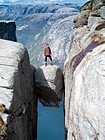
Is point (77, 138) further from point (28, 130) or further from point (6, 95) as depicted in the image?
point (28, 130)

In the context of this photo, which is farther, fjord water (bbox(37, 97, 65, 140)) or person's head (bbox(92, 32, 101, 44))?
fjord water (bbox(37, 97, 65, 140))

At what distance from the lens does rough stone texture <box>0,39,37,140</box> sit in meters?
22.9

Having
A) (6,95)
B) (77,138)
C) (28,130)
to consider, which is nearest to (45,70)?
(28,130)

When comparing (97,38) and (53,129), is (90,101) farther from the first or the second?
(53,129)

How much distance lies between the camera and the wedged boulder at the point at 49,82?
32.0 m

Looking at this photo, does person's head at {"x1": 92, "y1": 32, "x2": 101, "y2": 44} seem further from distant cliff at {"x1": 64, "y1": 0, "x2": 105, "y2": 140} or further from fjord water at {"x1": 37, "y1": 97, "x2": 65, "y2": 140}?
fjord water at {"x1": 37, "y1": 97, "x2": 65, "y2": 140}

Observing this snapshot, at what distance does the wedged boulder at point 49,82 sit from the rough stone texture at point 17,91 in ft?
2.58

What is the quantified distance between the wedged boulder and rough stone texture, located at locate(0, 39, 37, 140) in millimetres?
788

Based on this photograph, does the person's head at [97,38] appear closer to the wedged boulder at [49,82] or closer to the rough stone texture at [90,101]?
the rough stone texture at [90,101]

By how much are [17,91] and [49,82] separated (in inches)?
283

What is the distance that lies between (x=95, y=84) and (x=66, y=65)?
43.3 ft

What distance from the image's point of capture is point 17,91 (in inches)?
989

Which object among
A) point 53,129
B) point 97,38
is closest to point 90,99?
point 97,38

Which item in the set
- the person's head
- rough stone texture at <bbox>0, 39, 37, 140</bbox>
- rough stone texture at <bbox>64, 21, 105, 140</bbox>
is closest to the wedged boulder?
rough stone texture at <bbox>0, 39, 37, 140</bbox>
